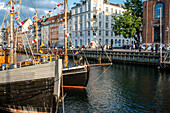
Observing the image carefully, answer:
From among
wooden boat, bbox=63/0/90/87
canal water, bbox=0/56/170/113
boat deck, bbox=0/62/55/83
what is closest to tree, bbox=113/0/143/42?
canal water, bbox=0/56/170/113

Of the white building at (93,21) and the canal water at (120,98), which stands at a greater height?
the white building at (93,21)

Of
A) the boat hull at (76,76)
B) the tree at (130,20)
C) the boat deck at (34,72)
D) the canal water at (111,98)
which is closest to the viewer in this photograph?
the boat deck at (34,72)

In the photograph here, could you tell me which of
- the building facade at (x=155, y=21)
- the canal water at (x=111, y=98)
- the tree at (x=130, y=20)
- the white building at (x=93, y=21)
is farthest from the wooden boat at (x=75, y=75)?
the white building at (x=93, y=21)

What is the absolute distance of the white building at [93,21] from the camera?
247 ft

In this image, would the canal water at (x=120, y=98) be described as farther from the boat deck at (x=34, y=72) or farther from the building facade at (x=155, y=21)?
the building facade at (x=155, y=21)

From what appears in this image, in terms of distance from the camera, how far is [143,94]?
60.8ft

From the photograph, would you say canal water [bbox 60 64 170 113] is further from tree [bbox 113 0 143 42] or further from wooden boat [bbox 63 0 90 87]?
tree [bbox 113 0 143 42]

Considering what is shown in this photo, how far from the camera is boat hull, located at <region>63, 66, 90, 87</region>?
64.0 ft

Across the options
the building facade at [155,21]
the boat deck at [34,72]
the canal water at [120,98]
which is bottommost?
the canal water at [120,98]

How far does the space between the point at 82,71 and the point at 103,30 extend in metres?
60.8

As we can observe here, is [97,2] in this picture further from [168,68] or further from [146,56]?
[168,68]

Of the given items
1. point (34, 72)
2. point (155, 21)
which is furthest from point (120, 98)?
point (155, 21)

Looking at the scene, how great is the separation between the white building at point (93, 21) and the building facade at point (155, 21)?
25.7 meters

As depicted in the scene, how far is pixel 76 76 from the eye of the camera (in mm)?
19672
